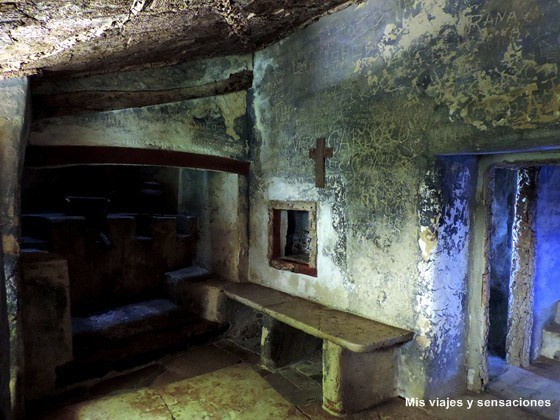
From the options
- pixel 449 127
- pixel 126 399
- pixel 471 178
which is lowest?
pixel 126 399

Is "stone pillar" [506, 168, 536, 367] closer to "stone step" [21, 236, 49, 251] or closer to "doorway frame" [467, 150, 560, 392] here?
"doorway frame" [467, 150, 560, 392]

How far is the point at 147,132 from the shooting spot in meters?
4.42

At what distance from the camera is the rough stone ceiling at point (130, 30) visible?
1.85 meters

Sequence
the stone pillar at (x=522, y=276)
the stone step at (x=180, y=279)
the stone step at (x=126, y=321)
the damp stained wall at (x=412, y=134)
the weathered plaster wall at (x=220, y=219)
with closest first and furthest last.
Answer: the damp stained wall at (x=412, y=134)
the stone pillar at (x=522, y=276)
the stone step at (x=126, y=321)
the weathered plaster wall at (x=220, y=219)
the stone step at (x=180, y=279)

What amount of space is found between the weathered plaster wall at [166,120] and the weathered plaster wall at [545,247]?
3.62 meters

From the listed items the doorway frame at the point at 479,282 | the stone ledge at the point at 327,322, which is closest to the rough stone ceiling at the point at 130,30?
the doorway frame at the point at 479,282

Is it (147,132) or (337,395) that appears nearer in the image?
(337,395)

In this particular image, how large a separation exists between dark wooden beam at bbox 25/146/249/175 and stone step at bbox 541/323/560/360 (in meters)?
4.15

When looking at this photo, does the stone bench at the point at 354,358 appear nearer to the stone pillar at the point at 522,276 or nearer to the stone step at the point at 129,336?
the stone pillar at the point at 522,276

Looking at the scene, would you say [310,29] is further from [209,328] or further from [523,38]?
[209,328]

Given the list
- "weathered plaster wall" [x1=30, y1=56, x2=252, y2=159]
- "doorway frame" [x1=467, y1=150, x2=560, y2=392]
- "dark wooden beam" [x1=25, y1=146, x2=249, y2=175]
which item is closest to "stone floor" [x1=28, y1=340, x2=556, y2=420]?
"doorway frame" [x1=467, y1=150, x2=560, y2=392]

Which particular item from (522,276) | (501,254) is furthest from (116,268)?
(522,276)

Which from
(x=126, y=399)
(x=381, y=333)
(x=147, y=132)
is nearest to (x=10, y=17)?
(x=147, y=132)

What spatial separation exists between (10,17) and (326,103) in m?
2.96
